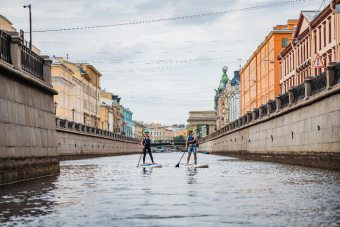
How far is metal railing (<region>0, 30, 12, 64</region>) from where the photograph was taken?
676 inches

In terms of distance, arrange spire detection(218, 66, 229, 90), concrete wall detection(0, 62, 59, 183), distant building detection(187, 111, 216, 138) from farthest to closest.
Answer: spire detection(218, 66, 229, 90)
distant building detection(187, 111, 216, 138)
concrete wall detection(0, 62, 59, 183)

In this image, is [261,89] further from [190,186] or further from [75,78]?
[190,186]

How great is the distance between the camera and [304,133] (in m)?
28.9

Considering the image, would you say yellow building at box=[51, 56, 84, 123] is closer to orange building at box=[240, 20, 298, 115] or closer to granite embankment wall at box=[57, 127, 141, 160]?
granite embankment wall at box=[57, 127, 141, 160]

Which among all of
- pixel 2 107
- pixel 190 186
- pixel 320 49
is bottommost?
pixel 190 186

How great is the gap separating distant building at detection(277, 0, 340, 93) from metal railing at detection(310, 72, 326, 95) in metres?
19.3

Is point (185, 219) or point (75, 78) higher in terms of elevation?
point (75, 78)

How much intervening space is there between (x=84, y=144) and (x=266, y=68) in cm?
3143

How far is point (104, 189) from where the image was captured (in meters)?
14.8

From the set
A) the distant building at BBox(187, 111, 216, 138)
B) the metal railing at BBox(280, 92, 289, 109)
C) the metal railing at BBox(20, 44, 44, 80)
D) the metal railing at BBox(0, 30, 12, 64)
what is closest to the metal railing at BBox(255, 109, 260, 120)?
the metal railing at BBox(280, 92, 289, 109)

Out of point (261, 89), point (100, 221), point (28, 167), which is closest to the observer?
point (100, 221)

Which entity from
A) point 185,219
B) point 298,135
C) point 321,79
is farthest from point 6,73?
point 298,135

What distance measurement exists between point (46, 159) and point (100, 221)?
1294cm

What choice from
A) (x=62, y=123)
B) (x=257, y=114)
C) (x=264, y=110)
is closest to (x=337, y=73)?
(x=264, y=110)
